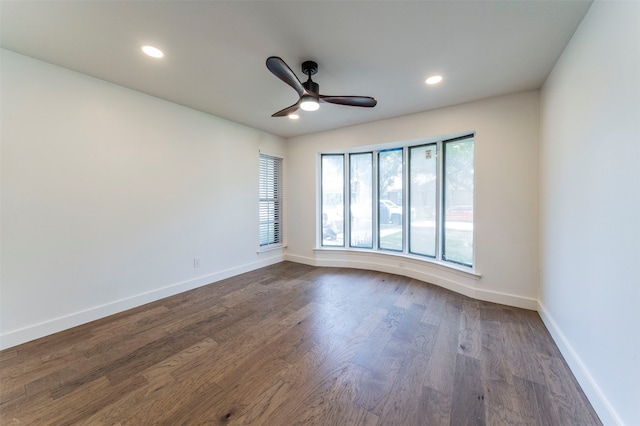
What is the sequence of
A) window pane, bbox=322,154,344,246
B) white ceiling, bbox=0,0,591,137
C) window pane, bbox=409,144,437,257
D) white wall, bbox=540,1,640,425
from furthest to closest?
1. window pane, bbox=322,154,344,246
2. window pane, bbox=409,144,437,257
3. white ceiling, bbox=0,0,591,137
4. white wall, bbox=540,1,640,425

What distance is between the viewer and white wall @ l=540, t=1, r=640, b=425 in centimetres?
123

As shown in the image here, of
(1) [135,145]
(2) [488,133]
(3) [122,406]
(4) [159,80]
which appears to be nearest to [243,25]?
(4) [159,80]

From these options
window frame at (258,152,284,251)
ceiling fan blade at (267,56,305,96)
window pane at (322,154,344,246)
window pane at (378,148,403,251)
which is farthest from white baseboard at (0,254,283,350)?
ceiling fan blade at (267,56,305,96)

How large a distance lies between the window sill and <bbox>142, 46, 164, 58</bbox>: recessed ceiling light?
3.67 m

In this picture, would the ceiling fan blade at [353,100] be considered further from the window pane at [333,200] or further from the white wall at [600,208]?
the window pane at [333,200]

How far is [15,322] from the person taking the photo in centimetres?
217

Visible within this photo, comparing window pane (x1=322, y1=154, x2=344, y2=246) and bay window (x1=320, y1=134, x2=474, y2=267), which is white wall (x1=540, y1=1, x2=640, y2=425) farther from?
window pane (x1=322, y1=154, x2=344, y2=246)

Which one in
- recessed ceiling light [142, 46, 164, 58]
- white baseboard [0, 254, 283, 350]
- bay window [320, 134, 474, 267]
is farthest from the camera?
bay window [320, 134, 474, 267]

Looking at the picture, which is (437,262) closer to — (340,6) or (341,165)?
(341,165)

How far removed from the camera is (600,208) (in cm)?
152

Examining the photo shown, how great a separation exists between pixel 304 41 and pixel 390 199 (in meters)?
3.03

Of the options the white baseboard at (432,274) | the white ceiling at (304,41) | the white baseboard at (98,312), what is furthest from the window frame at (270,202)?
the white ceiling at (304,41)

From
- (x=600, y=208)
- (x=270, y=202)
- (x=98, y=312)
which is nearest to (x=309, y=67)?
(x=600, y=208)

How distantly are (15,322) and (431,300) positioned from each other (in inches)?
172
